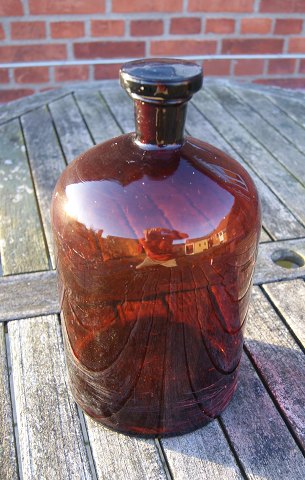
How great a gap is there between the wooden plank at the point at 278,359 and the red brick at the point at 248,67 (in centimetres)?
170

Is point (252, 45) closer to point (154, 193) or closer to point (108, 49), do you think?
point (108, 49)

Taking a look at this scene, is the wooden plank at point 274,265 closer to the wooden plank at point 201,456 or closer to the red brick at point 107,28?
the wooden plank at point 201,456

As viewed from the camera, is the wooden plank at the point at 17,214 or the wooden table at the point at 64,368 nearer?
the wooden table at the point at 64,368

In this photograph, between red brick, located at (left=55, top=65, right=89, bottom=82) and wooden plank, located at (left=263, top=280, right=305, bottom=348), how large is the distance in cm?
160

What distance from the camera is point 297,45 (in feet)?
8.79

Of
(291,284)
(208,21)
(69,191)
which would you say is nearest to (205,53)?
(208,21)

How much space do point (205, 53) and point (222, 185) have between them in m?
1.97

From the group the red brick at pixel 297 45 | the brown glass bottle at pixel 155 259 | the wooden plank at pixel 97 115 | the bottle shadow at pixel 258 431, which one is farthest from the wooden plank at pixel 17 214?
the red brick at pixel 297 45

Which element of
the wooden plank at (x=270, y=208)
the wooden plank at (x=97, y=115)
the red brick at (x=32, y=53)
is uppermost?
the red brick at (x=32, y=53)

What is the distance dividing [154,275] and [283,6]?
219 cm

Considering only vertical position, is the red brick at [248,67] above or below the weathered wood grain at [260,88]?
above

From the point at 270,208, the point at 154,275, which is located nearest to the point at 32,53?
the point at 270,208

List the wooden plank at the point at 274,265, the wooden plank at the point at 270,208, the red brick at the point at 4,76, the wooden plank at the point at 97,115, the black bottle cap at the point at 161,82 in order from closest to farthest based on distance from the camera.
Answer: the black bottle cap at the point at 161,82 < the wooden plank at the point at 274,265 < the wooden plank at the point at 270,208 < the wooden plank at the point at 97,115 < the red brick at the point at 4,76

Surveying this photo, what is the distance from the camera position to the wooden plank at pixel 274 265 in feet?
4.48
